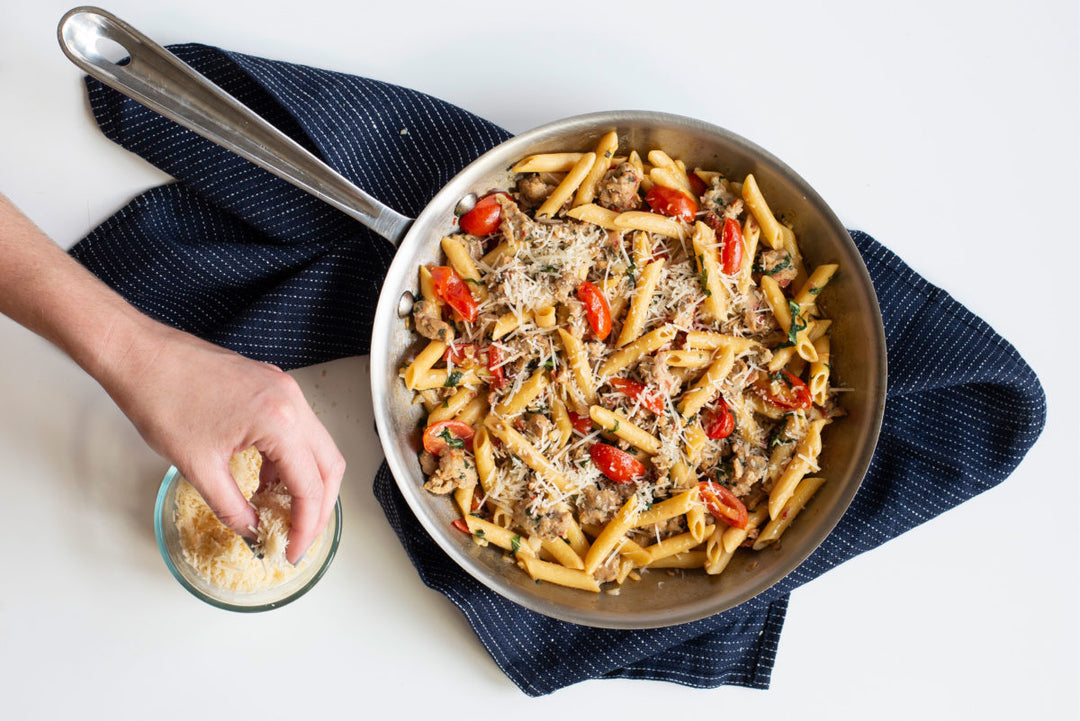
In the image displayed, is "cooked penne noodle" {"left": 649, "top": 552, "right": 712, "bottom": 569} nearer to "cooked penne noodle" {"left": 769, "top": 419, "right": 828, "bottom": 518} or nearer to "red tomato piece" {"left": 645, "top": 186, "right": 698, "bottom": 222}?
"cooked penne noodle" {"left": 769, "top": 419, "right": 828, "bottom": 518}

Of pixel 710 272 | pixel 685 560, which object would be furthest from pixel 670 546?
pixel 710 272

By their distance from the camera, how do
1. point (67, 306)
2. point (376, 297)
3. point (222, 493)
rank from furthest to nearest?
point (376, 297) → point (67, 306) → point (222, 493)

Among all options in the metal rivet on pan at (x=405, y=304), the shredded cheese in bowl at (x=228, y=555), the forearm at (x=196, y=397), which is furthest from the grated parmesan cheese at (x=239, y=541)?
the metal rivet on pan at (x=405, y=304)

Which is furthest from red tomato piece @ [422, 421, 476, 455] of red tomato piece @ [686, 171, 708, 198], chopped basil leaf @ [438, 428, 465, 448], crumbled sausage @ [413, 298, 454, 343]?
red tomato piece @ [686, 171, 708, 198]

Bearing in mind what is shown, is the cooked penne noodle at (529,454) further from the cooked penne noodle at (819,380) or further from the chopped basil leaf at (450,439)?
the cooked penne noodle at (819,380)

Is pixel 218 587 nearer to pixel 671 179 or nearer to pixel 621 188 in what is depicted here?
pixel 621 188

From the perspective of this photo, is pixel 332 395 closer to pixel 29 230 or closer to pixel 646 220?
pixel 29 230

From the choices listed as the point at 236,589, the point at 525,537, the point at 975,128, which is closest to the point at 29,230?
the point at 236,589
